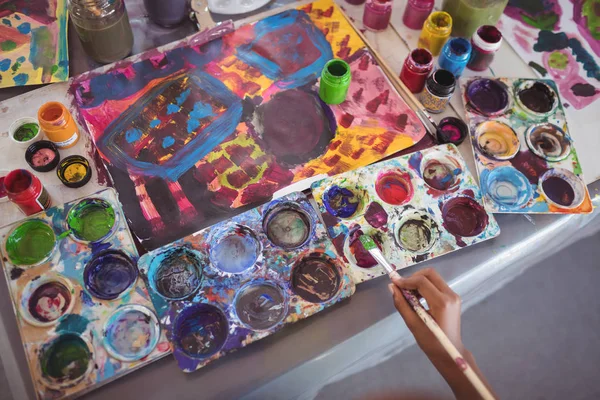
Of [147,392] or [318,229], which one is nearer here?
[147,392]

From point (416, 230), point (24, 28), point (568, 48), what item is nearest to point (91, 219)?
Answer: point (24, 28)

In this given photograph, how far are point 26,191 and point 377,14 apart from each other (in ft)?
4.30

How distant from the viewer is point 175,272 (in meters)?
1.21

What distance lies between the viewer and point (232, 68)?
151cm

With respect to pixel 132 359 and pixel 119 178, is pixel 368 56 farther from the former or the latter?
pixel 132 359

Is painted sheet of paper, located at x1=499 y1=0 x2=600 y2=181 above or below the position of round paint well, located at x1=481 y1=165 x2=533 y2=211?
above

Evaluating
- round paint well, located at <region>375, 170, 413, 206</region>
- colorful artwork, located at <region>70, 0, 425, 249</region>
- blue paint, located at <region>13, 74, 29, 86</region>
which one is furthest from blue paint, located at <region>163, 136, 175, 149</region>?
round paint well, located at <region>375, 170, 413, 206</region>

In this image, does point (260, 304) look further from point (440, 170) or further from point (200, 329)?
point (440, 170)

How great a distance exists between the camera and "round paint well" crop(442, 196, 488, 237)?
1296 millimetres

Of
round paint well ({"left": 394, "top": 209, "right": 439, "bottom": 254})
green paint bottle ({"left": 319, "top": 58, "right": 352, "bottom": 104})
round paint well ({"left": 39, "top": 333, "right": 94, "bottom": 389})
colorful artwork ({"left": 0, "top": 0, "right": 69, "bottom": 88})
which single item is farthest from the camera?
colorful artwork ({"left": 0, "top": 0, "right": 69, "bottom": 88})

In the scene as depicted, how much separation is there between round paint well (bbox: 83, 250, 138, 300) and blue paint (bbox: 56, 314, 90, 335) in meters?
0.08

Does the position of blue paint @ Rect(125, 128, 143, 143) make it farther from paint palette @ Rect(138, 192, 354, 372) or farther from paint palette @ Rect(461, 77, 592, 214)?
paint palette @ Rect(461, 77, 592, 214)

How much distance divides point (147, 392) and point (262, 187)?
0.64m

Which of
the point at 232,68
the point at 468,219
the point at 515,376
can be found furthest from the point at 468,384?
the point at 232,68
